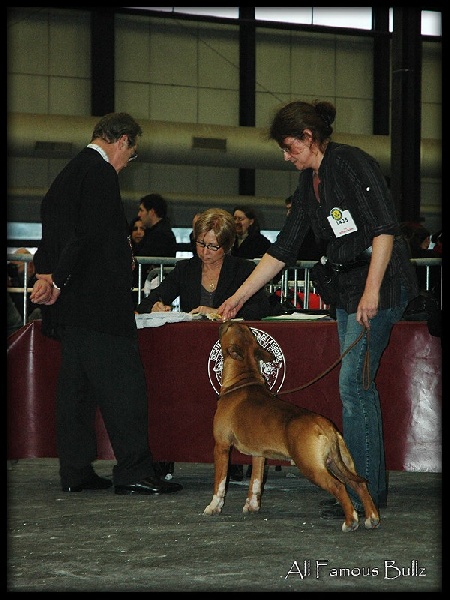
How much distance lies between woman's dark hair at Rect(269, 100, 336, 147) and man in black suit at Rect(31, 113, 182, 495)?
0.91 m

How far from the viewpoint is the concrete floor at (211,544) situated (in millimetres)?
2875

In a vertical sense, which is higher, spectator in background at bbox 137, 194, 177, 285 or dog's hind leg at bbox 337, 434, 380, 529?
spectator in background at bbox 137, 194, 177, 285

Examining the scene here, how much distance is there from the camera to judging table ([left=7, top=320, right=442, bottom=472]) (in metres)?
4.26

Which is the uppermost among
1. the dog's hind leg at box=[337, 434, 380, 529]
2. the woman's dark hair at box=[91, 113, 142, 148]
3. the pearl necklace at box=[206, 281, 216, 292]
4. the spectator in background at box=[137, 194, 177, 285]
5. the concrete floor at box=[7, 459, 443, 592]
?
the woman's dark hair at box=[91, 113, 142, 148]

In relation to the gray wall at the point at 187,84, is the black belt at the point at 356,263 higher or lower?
lower

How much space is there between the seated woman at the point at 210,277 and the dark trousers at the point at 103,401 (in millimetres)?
593

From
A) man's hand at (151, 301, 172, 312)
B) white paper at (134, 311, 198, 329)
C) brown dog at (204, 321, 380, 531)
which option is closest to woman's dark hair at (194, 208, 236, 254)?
man's hand at (151, 301, 172, 312)

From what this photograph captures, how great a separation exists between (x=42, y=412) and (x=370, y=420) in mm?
1638

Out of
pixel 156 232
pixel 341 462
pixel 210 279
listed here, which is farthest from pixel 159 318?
pixel 156 232

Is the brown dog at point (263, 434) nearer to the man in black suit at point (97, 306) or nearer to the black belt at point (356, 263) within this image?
the black belt at point (356, 263)

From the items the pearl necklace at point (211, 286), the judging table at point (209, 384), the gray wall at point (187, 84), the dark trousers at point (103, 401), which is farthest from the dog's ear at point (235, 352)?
the gray wall at point (187, 84)

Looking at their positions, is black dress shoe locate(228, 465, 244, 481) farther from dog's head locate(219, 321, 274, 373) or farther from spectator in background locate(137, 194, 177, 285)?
spectator in background locate(137, 194, 177, 285)
